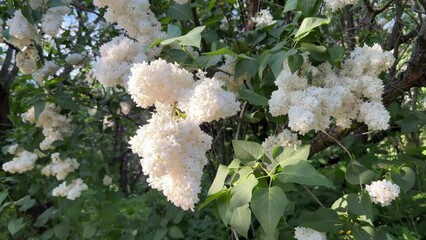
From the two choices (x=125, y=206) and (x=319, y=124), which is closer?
(x=319, y=124)

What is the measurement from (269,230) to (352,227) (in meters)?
0.55

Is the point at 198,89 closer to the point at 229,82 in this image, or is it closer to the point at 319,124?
the point at 319,124

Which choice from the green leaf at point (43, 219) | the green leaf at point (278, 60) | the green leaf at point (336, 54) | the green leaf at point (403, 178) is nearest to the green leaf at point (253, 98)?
the green leaf at point (278, 60)

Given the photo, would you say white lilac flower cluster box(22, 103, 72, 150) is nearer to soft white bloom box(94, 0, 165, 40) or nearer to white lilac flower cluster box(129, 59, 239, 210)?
soft white bloom box(94, 0, 165, 40)

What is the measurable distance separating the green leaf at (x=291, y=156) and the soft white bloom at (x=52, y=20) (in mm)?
1212

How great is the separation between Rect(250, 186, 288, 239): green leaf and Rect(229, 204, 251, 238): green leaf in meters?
0.11

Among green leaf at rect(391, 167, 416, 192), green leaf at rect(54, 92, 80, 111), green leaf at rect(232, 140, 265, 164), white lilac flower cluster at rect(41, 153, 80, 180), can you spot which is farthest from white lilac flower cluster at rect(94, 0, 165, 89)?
white lilac flower cluster at rect(41, 153, 80, 180)

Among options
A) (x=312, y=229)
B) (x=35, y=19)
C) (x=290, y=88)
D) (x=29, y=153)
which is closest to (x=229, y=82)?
(x=290, y=88)

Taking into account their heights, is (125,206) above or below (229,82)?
below

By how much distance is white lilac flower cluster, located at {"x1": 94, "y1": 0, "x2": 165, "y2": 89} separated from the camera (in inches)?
59.4

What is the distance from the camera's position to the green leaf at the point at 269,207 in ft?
3.50

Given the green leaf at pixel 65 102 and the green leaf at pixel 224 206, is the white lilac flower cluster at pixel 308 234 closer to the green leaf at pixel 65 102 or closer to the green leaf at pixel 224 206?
the green leaf at pixel 224 206

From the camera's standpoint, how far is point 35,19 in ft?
6.06

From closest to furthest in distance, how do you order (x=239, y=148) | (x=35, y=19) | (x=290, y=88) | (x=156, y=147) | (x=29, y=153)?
(x=156, y=147)
(x=239, y=148)
(x=290, y=88)
(x=35, y=19)
(x=29, y=153)
